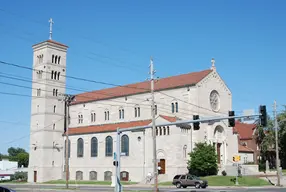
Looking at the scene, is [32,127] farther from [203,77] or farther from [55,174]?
[203,77]

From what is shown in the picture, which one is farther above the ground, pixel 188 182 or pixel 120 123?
pixel 120 123

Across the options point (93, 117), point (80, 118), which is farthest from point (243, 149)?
point (80, 118)

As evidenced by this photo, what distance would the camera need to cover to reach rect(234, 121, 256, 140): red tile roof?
8431cm

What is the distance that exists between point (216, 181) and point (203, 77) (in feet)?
62.1

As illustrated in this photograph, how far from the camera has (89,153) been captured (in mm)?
72250

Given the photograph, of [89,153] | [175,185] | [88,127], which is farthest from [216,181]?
[88,127]

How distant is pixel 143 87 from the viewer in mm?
72125

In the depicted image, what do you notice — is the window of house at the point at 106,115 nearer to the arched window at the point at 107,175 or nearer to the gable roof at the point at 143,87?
the gable roof at the point at 143,87

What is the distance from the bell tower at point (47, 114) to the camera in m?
76.1

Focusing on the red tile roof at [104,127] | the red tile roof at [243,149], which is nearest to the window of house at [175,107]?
the red tile roof at [104,127]

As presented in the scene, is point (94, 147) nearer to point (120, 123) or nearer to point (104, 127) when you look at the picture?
point (104, 127)

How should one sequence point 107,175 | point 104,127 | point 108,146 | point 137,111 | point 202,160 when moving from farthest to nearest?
point 104,127 → point 137,111 → point 108,146 → point 107,175 → point 202,160

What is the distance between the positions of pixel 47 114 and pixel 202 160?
32656mm

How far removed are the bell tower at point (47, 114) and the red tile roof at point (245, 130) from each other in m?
36.0
